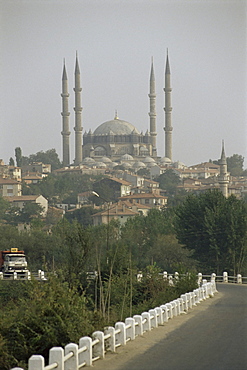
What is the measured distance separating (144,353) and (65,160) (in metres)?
124

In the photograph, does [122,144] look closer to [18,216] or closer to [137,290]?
[18,216]

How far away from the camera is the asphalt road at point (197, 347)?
31.4 feet

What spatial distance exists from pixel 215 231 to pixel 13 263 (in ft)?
35.8

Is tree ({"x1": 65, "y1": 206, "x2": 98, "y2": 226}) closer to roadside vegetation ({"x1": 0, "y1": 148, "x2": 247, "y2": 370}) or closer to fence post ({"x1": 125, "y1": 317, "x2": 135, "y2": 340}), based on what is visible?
roadside vegetation ({"x1": 0, "y1": 148, "x2": 247, "y2": 370})

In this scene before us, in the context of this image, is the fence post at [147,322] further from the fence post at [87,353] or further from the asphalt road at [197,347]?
the fence post at [87,353]

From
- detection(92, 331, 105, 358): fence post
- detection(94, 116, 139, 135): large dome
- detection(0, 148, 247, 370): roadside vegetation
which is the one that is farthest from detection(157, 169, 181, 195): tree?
detection(92, 331, 105, 358): fence post

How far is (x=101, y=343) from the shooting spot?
1017 centimetres

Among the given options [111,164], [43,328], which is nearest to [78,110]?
[111,164]

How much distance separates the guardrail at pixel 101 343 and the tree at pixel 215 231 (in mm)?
21063

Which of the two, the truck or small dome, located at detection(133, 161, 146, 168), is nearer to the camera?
the truck

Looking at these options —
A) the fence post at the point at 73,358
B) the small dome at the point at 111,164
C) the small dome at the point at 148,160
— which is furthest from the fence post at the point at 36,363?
the small dome at the point at 148,160

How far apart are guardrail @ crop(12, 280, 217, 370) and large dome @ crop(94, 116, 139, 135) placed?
129950 mm

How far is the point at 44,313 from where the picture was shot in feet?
34.8

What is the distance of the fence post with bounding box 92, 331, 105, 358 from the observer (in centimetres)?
1013
